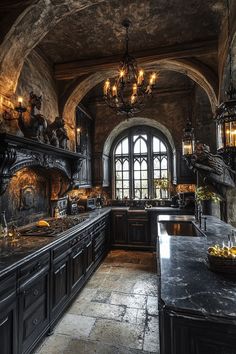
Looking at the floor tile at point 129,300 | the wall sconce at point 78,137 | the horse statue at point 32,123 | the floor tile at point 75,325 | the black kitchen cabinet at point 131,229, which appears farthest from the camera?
the black kitchen cabinet at point 131,229

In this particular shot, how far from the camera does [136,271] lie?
13.8 feet

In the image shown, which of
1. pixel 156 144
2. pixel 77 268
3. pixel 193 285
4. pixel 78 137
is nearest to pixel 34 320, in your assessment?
pixel 77 268

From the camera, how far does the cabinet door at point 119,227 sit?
577cm

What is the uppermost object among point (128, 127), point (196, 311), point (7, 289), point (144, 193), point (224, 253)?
point (128, 127)

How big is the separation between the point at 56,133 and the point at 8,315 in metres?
2.87

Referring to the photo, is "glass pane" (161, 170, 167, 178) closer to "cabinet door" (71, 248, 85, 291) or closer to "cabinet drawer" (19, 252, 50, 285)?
"cabinet door" (71, 248, 85, 291)

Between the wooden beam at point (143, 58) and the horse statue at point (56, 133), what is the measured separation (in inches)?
47.5

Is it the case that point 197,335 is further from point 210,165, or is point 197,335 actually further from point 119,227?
point 119,227

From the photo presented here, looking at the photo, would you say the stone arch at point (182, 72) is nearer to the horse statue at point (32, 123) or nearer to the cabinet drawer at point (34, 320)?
the horse statue at point (32, 123)

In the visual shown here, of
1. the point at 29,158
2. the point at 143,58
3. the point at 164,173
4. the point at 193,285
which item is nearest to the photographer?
the point at 193,285

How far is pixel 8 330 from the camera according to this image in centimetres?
175

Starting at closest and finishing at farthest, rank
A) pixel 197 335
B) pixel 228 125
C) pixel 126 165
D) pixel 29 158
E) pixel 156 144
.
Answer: pixel 197 335 → pixel 228 125 → pixel 29 158 → pixel 156 144 → pixel 126 165

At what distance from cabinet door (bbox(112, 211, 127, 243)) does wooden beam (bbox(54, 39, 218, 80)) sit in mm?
3523

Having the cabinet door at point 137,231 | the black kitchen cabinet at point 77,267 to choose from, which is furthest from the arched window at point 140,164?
the black kitchen cabinet at point 77,267
